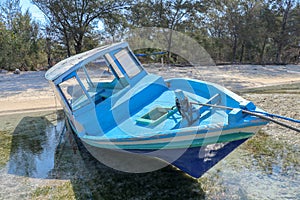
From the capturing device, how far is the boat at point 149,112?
358cm

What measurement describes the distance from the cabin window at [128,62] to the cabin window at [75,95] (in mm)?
1094

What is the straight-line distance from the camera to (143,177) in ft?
14.5

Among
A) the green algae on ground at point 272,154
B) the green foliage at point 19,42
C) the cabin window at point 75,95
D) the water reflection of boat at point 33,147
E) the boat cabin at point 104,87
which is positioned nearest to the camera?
the green algae on ground at point 272,154

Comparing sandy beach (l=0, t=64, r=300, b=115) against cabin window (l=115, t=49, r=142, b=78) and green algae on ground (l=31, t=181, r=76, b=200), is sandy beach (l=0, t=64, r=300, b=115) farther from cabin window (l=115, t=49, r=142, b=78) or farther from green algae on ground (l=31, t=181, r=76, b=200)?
green algae on ground (l=31, t=181, r=76, b=200)

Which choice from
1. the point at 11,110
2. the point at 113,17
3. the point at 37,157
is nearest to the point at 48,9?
the point at 113,17

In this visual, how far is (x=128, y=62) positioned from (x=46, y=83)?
8055mm

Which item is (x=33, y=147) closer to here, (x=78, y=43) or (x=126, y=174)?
(x=126, y=174)

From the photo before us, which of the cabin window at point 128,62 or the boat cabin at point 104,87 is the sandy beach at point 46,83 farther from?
the boat cabin at point 104,87

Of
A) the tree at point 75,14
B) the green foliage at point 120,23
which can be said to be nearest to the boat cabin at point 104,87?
the green foliage at point 120,23

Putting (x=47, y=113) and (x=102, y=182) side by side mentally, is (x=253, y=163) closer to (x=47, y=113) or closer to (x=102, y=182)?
(x=102, y=182)

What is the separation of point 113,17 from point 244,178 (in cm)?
1502

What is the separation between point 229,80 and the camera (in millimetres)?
12789

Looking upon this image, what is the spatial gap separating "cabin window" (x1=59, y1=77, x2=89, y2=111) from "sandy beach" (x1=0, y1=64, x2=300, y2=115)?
397 cm

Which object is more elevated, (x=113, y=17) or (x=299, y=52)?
(x=113, y=17)
